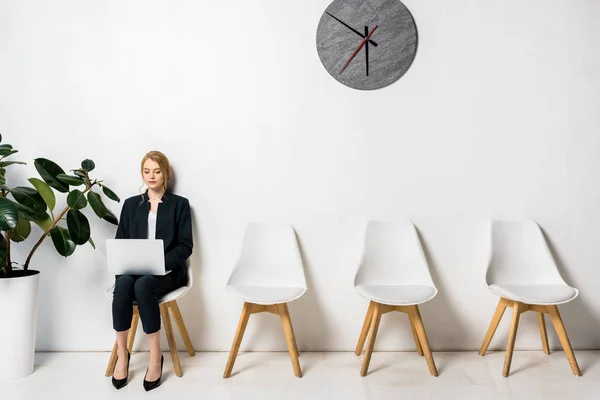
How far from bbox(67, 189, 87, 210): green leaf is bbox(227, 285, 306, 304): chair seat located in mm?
870

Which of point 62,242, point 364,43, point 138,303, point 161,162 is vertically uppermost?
point 364,43

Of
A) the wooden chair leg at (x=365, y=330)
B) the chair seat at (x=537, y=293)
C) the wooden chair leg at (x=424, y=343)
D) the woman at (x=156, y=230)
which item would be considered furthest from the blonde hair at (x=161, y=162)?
the chair seat at (x=537, y=293)

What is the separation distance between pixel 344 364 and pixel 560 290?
1193 millimetres

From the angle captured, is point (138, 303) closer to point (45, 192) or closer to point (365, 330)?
point (45, 192)

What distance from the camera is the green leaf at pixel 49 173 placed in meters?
2.42

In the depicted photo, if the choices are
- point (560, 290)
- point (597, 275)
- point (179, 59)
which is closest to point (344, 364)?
point (560, 290)

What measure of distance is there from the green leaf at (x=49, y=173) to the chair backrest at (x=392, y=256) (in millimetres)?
1652

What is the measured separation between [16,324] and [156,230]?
0.83 meters

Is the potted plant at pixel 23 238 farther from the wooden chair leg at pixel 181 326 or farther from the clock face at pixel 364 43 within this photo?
the clock face at pixel 364 43

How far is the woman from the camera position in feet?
7.46

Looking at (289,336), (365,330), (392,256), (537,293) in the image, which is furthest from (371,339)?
(537,293)

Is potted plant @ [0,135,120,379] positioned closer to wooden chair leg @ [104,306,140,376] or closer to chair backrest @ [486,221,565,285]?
wooden chair leg @ [104,306,140,376]

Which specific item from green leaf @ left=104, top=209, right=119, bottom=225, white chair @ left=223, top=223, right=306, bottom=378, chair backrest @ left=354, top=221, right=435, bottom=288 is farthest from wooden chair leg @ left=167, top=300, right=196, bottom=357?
chair backrest @ left=354, top=221, right=435, bottom=288

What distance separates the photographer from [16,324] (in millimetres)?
2359
